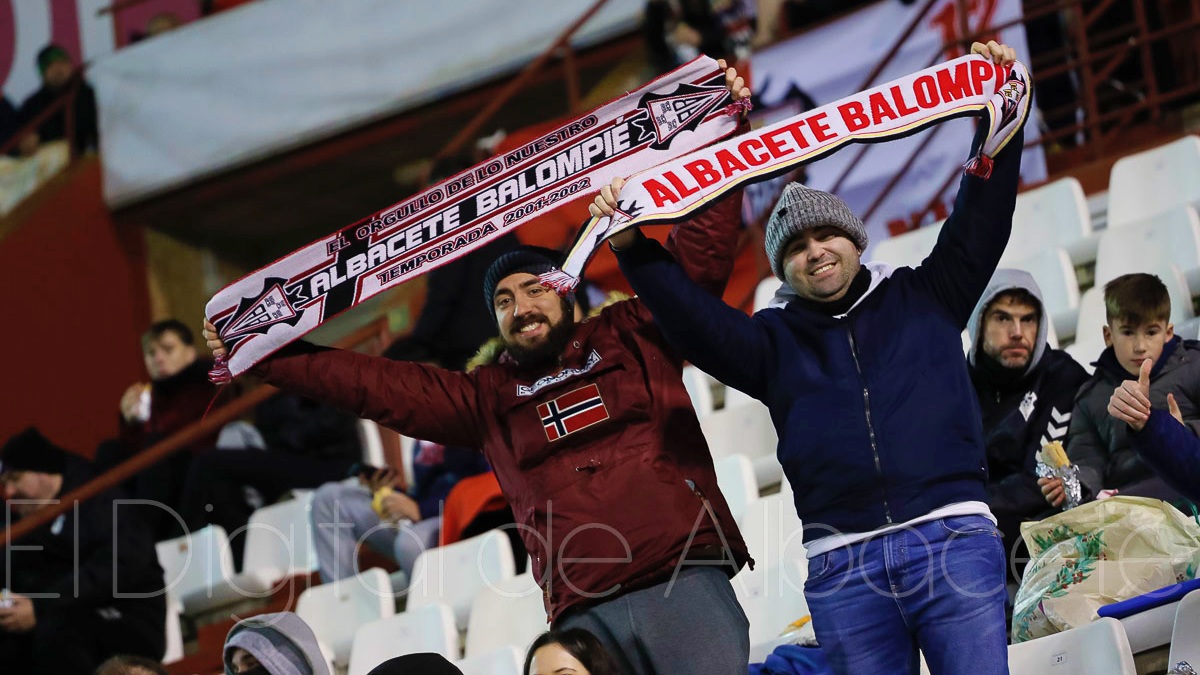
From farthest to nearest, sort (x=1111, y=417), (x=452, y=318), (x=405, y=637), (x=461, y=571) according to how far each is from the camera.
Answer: (x=452, y=318) < (x=461, y=571) < (x=405, y=637) < (x=1111, y=417)

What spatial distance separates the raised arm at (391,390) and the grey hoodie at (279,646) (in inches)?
25.0

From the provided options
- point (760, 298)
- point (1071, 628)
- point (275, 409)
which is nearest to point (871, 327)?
point (1071, 628)

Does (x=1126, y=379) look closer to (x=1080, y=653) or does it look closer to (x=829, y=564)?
(x=1080, y=653)

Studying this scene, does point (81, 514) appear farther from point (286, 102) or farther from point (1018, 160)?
point (286, 102)

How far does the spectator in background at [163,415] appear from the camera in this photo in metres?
6.25

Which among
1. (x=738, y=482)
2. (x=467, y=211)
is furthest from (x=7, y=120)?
(x=467, y=211)

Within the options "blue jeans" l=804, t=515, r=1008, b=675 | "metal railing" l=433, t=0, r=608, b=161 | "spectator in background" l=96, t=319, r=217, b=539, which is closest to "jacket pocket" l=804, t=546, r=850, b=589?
"blue jeans" l=804, t=515, r=1008, b=675

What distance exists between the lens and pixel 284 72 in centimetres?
933

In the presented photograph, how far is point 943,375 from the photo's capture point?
9.34 feet

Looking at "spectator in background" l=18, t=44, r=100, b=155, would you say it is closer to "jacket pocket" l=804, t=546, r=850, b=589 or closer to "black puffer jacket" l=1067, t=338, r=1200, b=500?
"black puffer jacket" l=1067, t=338, r=1200, b=500

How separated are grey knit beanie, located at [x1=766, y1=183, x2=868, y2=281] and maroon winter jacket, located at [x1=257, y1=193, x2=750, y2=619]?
0.25m

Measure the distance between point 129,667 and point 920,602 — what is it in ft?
6.13

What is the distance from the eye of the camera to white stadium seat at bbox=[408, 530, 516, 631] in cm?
488

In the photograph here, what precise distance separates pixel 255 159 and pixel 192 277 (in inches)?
46.9
